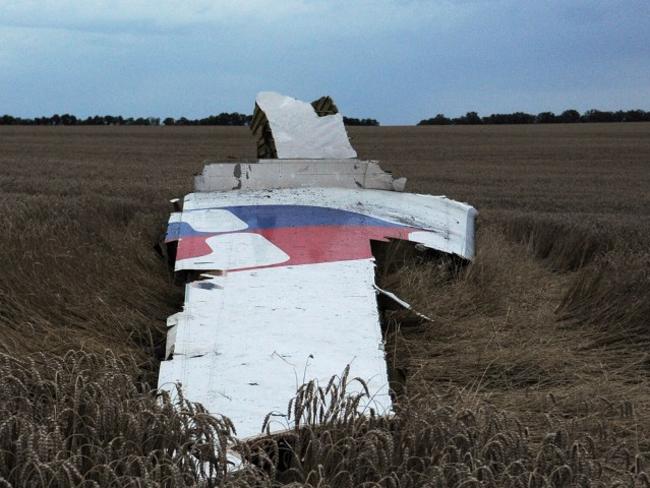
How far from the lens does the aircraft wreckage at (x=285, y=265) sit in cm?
301

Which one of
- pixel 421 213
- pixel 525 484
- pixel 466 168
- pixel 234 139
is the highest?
pixel 234 139

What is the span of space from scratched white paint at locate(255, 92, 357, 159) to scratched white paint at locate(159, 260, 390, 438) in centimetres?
343

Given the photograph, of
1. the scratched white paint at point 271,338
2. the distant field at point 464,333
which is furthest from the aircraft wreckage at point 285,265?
the distant field at point 464,333

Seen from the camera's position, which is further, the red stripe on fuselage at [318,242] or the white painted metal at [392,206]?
the white painted metal at [392,206]

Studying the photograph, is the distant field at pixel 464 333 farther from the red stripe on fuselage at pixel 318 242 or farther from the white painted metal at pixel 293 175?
the white painted metal at pixel 293 175

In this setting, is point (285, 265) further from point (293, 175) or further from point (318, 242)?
point (293, 175)

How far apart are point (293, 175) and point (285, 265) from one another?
265 centimetres

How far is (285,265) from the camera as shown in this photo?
4.30 m

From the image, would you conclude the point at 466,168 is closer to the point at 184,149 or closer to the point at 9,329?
the point at 184,149

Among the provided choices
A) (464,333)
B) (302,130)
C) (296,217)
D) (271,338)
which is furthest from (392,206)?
(271,338)

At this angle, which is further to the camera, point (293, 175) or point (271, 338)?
point (293, 175)

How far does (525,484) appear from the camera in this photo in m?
2.25

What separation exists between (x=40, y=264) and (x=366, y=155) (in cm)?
1957

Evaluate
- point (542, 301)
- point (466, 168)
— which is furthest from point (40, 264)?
point (466, 168)
